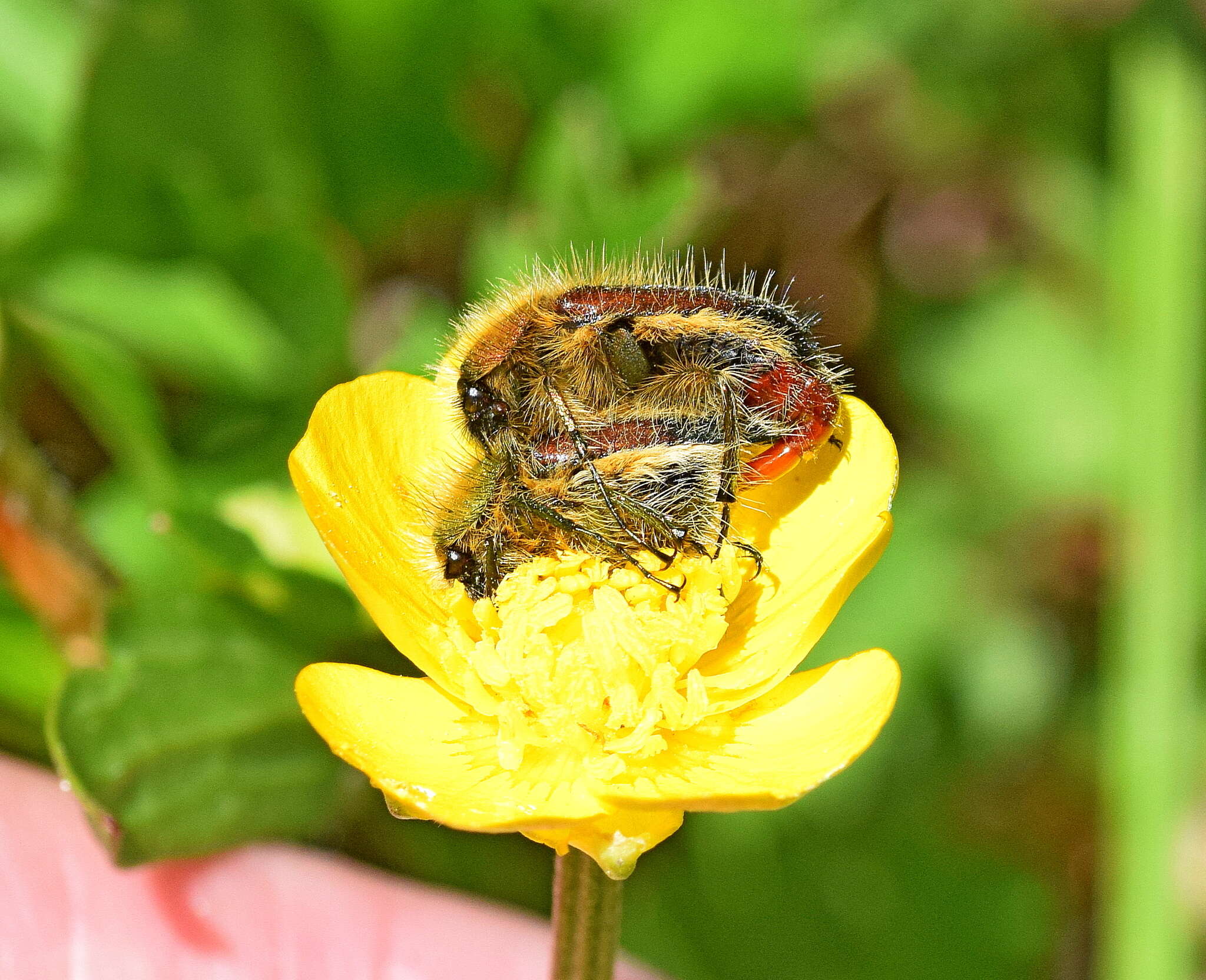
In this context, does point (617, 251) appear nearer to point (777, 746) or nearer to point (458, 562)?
point (458, 562)

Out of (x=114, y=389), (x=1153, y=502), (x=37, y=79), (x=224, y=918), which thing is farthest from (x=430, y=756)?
(x=37, y=79)

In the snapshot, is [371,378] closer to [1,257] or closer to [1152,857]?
[1,257]

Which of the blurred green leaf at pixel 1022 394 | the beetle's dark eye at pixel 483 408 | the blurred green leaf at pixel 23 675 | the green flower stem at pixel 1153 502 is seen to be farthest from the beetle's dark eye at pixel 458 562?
the blurred green leaf at pixel 1022 394

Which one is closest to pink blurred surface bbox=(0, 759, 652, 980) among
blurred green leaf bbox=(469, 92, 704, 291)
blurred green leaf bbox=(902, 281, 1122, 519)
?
blurred green leaf bbox=(469, 92, 704, 291)

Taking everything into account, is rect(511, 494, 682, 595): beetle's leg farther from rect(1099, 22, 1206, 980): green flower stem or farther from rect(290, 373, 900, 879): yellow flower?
rect(1099, 22, 1206, 980): green flower stem

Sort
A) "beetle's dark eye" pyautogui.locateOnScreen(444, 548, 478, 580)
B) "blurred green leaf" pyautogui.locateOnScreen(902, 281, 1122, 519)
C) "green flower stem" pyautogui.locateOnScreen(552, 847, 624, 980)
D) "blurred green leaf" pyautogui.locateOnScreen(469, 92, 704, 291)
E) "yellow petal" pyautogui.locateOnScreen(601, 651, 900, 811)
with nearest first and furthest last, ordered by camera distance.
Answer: "yellow petal" pyautogui.locateOnScreen(601, 651, 900, 811) → "green flower stem" pyautogui.locateOnScreen(552, 847, 624, 980) → "beetle's dark eye" pyautogui.locateOnScreen(444, 548, 478, 580) → "blurred green leaf" pyautogui.locateOnScreen(469, 92, 704, 291) → "blurred green leaf" pyautogui.locateOnScreen(902, 281, 1122, 519)

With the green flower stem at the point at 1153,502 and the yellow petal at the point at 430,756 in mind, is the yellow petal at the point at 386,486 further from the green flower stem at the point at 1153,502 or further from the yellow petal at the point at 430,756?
the green flower stem at the point at 1153,502

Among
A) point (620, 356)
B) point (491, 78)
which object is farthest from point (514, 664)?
point (491, 78)

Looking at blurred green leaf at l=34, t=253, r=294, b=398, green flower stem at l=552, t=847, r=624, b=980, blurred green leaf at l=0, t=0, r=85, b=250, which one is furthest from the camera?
blurred green leaf at l=0, t=0, r=85, b=250
